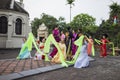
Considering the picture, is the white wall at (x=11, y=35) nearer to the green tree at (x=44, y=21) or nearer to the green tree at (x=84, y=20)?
the green tree at (x=84, y=20)

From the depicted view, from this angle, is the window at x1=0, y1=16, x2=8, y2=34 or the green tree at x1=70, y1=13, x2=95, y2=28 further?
the green tree at x1=70, y1=13, x2=95, y2=28

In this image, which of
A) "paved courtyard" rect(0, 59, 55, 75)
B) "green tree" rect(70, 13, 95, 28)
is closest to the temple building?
"paved courtyard" rect(0, 59, 55, 75)

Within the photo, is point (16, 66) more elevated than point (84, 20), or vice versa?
point (84, 20)

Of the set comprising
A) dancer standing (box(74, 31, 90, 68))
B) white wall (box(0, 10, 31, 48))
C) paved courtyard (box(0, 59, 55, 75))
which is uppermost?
white wall (box(0, 10, 31, 48))

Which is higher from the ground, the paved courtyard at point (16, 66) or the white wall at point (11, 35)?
the white wall at point (11, 35)

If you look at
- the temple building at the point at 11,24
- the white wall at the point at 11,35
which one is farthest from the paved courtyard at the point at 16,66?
the temple building at the point at 11,24

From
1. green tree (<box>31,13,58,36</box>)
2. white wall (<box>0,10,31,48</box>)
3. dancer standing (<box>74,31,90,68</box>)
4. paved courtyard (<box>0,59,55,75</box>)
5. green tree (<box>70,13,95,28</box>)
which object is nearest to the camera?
paved courtyard (<box>0,59,55,75</box>)

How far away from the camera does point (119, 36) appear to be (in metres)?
27.4

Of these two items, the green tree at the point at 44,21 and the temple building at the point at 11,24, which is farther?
the green tree at the point at 44,21

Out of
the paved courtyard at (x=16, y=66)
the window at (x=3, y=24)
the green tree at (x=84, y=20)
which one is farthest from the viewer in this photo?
the green tree at (x=84, y=20)

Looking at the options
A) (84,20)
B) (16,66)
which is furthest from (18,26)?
(84,20)

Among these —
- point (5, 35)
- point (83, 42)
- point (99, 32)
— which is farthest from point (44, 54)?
point (5, 35)

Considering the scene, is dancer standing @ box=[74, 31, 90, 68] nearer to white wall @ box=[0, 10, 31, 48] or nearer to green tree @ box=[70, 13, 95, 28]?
white wall @ box=[0, 10, 31, 48]

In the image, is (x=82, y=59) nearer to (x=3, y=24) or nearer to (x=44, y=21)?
(x=3, y=24)
